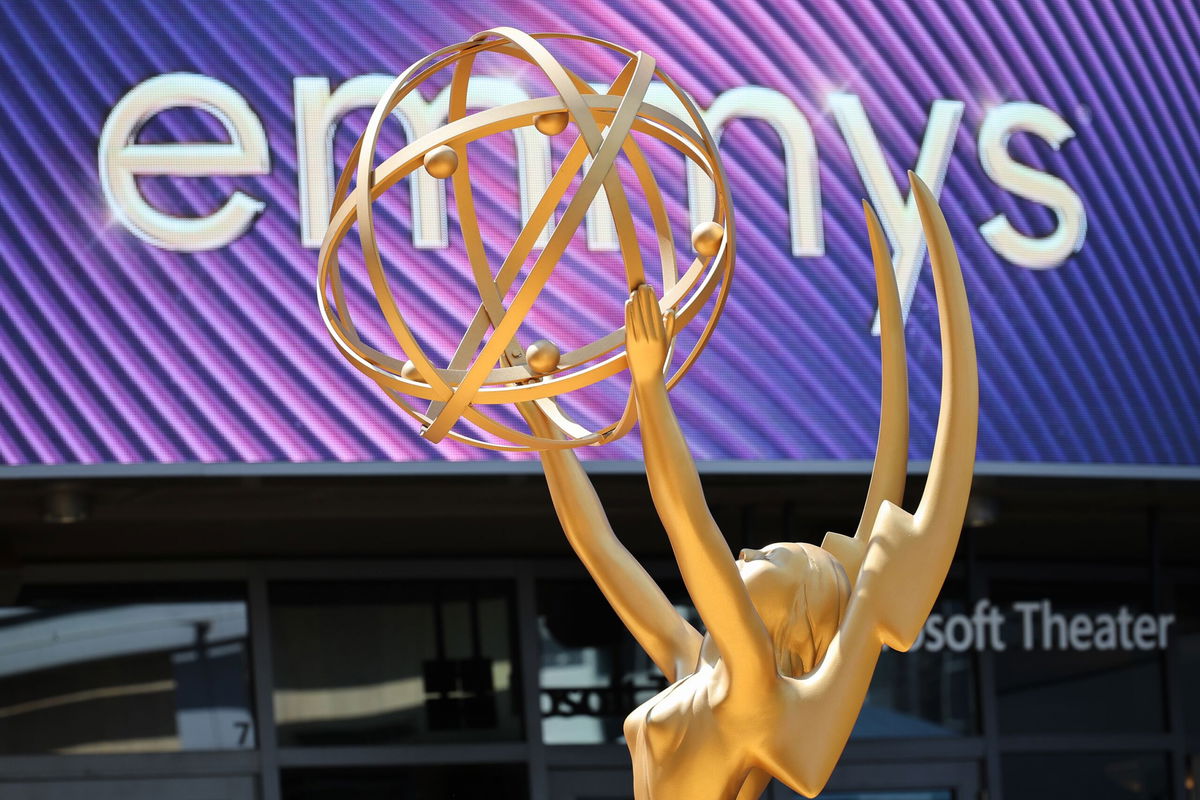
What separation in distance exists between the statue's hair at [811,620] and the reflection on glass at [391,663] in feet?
22.6

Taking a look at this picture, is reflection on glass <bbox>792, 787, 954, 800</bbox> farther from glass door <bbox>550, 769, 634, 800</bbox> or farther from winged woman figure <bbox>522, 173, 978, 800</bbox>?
winged woman figure <bbox>522, 173, 978, 800</bbox>

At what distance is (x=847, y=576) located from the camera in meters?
4.57

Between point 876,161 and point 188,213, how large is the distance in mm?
3428

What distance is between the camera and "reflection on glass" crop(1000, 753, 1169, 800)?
38.6 feet

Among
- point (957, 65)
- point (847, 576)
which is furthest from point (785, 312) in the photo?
point (847, 576)

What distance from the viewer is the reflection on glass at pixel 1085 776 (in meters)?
11.8

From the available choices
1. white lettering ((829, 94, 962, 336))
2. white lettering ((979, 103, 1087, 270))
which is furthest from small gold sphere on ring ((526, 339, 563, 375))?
white lettering ((979, 103, 1087, 270))

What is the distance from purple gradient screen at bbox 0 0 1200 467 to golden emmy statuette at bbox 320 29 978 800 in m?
4.21

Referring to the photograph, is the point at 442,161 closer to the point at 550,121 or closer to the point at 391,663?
the point at 550,121

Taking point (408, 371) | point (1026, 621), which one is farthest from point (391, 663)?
point (408, 371)

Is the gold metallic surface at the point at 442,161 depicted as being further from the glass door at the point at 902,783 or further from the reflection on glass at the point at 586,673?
the glass door at the point at 902,783

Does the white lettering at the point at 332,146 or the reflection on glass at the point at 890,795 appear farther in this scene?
the reflection on glass at the point at 890,795

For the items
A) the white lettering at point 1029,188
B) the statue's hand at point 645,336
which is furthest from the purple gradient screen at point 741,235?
the statue's hand at point 645,336

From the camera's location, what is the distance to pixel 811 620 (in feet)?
14.6
